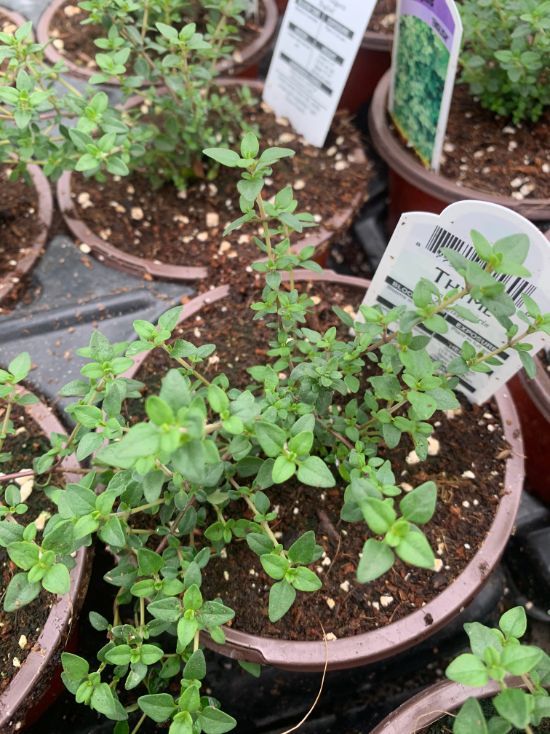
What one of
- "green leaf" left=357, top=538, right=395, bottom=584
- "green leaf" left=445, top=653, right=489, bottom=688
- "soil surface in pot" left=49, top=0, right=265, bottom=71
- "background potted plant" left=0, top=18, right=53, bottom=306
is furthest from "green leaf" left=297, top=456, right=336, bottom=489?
"soil surface in pot" left=49, top=0, right=265, bottom=71

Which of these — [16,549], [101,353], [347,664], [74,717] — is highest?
[101,353]

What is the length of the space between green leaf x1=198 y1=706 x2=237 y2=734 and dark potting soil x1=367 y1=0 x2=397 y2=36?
2094 mm

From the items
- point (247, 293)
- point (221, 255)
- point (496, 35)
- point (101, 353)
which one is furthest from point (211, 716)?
point (496, 35)

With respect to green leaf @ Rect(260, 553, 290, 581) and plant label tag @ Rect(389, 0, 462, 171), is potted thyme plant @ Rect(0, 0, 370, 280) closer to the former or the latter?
plant label tag @ Rect(389, 0, 462, 171)

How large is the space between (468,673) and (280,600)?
10.2 inches

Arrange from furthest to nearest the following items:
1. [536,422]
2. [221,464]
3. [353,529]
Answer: [536,422]
[353,529]
[221,464]

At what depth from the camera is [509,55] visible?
4.91ft

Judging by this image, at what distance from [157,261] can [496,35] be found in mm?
1049

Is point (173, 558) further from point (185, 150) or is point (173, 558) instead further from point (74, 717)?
point (185, 150)

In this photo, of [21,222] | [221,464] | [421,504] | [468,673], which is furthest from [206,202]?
[468,673]

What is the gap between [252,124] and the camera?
1.82m

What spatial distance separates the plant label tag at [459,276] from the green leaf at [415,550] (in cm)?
46

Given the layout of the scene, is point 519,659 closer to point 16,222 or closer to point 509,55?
point 509,55

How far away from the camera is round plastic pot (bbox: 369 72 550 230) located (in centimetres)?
156
